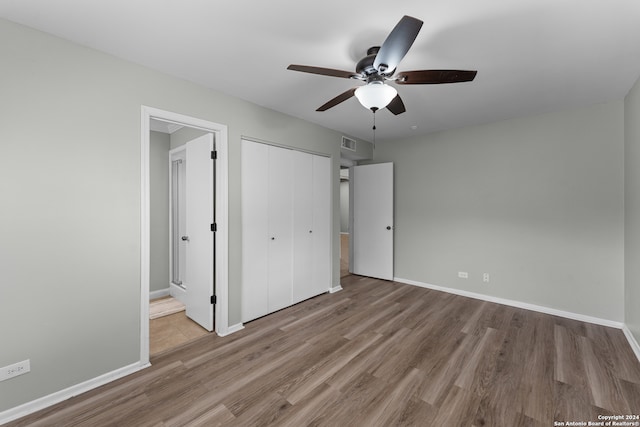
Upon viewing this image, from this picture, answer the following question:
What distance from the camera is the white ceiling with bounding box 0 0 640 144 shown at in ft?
5.16

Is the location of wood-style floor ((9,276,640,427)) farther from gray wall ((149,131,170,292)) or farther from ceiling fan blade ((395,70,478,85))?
ceiling fan blade ((395,70,478,85))

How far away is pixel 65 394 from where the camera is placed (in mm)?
1860

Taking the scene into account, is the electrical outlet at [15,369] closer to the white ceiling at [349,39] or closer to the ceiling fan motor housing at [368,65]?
the white ceiling at [349,39]

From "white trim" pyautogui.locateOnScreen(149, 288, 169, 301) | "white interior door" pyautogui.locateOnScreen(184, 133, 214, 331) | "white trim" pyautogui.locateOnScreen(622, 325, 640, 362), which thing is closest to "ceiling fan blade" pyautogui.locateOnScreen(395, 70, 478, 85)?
"white interior door" pyautogui.locateOnScreen(184, 133, 214, 331)

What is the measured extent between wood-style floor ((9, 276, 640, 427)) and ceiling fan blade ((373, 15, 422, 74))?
219 cm

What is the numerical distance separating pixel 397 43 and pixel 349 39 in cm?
56

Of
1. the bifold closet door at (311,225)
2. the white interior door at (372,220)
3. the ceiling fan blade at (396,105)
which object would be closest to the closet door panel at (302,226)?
the bifold closet door at (311,225)

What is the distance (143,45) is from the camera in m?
1.95

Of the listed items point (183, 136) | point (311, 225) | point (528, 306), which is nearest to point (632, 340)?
point (528, 306)

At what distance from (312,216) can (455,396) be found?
2517 millimetres

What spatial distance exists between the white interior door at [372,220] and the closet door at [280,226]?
180 centimetres

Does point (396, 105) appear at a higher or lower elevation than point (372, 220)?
higher

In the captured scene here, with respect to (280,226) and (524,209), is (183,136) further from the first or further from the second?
(524,209)

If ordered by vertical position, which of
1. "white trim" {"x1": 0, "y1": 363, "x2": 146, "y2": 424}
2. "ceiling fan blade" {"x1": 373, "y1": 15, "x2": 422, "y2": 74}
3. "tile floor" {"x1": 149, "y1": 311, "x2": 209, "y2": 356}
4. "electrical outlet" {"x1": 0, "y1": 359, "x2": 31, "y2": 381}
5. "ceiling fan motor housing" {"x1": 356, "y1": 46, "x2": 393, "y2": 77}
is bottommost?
"tile floor" {"x1": 149, "y1": 311, "x2": 209, "y2": 356}
